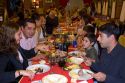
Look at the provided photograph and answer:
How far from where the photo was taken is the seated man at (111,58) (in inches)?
73.7

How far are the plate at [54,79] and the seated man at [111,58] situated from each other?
30cm

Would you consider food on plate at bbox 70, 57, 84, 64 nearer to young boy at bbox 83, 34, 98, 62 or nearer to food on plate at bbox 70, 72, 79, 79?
young boy at bbox 83, 34, 98, 62

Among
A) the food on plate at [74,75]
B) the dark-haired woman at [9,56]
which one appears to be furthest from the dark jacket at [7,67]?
the food on plate at [74,75]

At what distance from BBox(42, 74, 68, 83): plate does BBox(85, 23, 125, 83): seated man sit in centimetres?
30

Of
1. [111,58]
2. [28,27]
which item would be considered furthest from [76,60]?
[28,27]

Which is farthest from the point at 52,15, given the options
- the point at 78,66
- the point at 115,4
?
the point at 78,66

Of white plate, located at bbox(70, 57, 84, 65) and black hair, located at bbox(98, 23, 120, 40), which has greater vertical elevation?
black hair, located at bbox(98, 23, 120, 40)

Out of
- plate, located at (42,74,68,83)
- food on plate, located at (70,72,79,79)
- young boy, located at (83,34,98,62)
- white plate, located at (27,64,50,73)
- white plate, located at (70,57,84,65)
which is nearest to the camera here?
plate, located at (42,74,68,83)

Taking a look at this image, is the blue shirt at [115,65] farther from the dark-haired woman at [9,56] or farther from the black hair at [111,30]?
the dark-haired woman at [9,56]

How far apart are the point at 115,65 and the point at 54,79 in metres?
0.62

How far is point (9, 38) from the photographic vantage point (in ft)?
6.78

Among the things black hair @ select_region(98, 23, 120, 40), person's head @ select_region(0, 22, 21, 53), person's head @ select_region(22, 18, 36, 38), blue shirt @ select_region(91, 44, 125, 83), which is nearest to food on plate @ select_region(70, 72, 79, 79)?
blue shirt @ select_region(91, 44, 125, 83)

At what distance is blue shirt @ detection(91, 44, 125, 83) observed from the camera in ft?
6.14

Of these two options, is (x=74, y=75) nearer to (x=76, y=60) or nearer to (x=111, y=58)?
(x=111, y=58)
